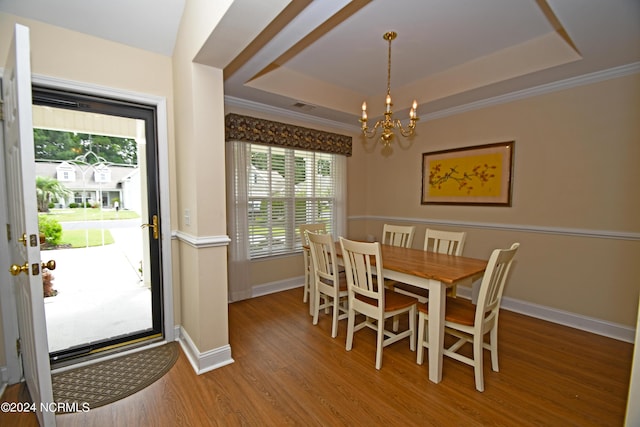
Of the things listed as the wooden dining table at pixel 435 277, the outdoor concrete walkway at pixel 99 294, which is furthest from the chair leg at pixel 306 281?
the outdoor concrete walkway at pixel 99 294

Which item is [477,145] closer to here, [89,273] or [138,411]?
[138,411]

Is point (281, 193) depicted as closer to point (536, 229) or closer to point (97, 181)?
point (97, 181)

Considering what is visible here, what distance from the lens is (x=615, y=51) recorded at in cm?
223

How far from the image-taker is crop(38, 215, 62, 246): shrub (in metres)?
2.10

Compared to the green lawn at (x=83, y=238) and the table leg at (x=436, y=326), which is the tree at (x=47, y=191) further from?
the table leg at (x=436, y=326)

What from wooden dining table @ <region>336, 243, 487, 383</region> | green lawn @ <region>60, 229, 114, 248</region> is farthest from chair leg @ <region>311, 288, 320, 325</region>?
green lawn @ <region>60, 229, 114, 248</region>

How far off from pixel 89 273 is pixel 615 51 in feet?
15.5

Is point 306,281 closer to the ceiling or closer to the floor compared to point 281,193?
closer to the floor

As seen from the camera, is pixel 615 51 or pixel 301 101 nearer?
pixel 615 51

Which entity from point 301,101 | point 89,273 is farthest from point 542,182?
point 89,273

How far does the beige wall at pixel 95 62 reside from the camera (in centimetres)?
185

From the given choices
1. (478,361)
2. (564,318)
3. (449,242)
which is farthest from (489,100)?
(478,361)

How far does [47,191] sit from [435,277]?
290cm

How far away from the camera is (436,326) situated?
76.5 inches
